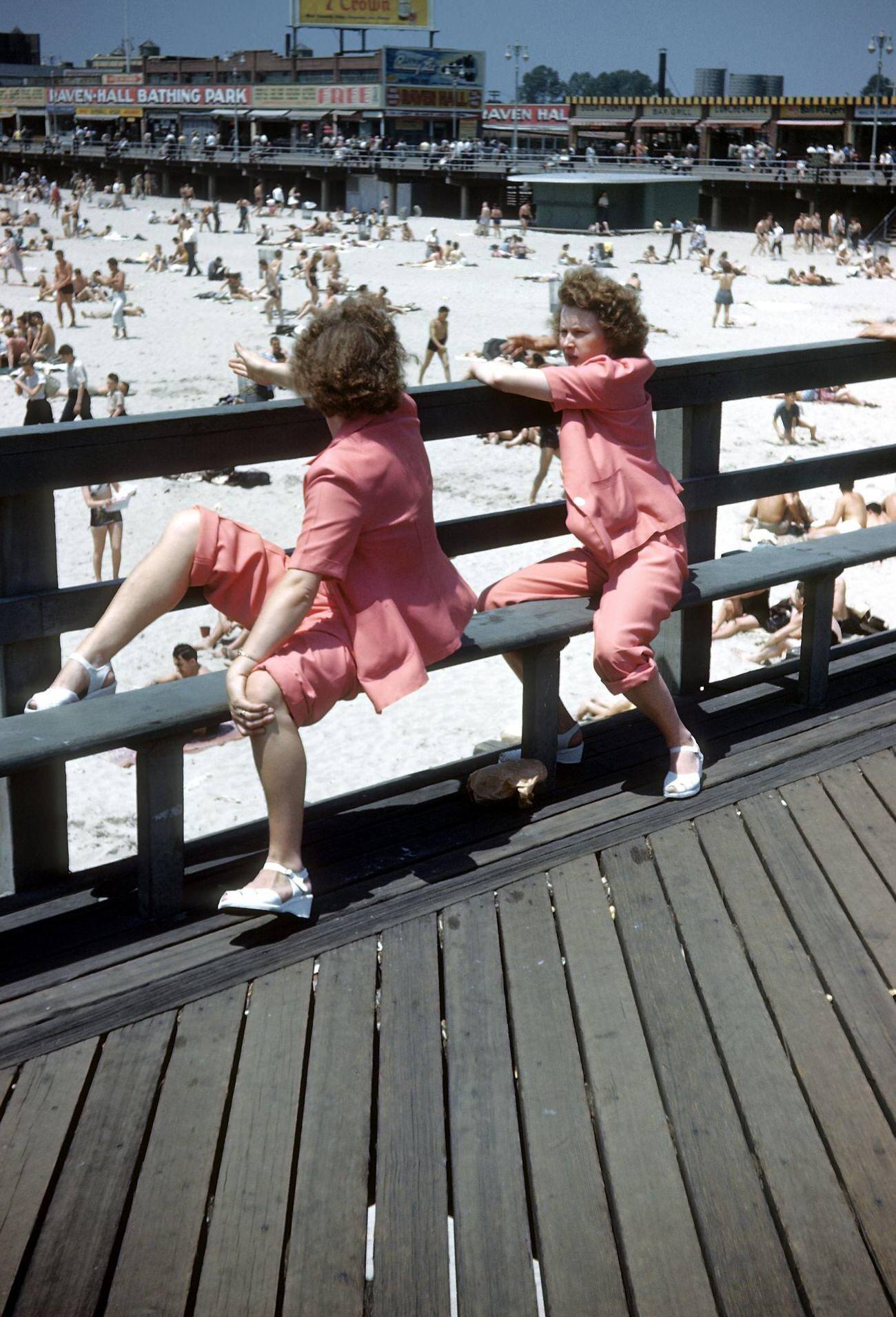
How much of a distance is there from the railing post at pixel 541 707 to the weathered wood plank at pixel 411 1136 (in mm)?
731

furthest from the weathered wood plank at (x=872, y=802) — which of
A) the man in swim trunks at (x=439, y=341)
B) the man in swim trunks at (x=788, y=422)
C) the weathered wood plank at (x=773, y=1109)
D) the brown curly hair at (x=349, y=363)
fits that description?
the man in swim trunks at (x=439, y=341)

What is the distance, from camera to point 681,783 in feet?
10.9

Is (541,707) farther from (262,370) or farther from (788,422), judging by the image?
(788,422)

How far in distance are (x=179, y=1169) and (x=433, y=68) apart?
263ft

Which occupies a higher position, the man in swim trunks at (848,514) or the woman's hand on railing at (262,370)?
the woman's hand on railing at (262,370)

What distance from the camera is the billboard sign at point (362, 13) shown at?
84.2 meters

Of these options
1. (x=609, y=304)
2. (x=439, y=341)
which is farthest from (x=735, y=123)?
(x=609, y=304)

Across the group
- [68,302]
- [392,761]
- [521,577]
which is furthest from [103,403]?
[521,577]

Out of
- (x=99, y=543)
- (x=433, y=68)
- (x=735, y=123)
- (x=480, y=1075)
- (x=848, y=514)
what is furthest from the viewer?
(x=433, y=68)

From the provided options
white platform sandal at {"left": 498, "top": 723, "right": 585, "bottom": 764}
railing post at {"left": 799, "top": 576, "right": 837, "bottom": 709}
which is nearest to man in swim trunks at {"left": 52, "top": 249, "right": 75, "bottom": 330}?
railing post at {"left": 799, "top": 576, "right": 837, "bottom": 709}

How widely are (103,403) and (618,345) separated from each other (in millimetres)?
19446

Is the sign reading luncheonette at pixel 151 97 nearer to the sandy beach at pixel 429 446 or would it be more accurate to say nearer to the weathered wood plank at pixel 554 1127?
the sandy beach at pixel 429 446

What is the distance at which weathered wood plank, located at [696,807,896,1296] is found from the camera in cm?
206

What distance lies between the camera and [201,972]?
261 centimetres
